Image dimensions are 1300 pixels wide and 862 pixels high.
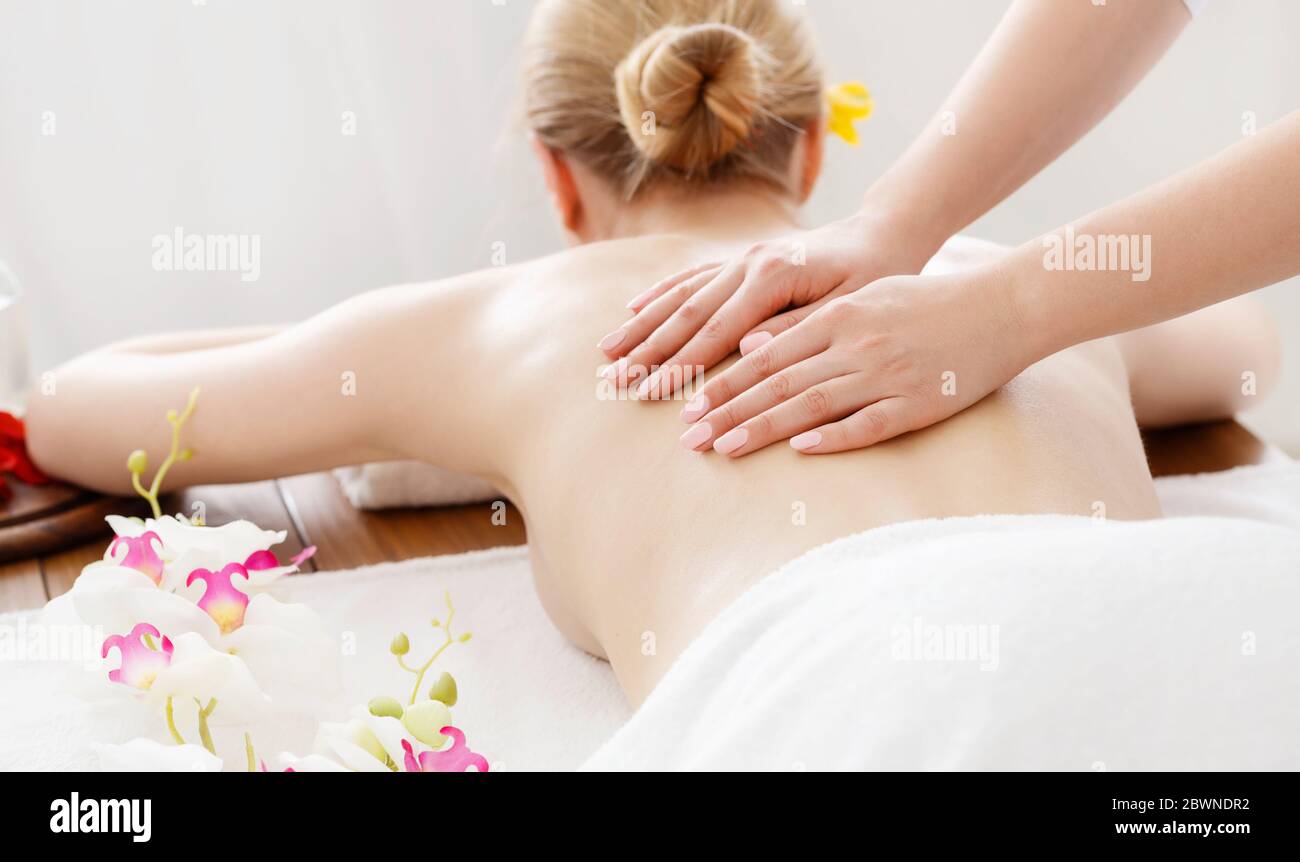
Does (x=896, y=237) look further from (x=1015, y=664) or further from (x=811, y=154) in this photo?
(x=1015, y=664)

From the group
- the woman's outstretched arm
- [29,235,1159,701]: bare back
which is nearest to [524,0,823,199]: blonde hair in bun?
[29,235,1159,701]: bare back

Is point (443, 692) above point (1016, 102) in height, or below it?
below

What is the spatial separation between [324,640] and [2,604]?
85cm

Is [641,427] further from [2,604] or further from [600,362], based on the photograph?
[2,604]

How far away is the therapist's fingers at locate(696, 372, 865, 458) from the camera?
109 centimetres

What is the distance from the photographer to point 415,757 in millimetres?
783

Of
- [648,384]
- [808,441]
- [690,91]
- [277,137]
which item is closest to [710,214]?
[690,91]

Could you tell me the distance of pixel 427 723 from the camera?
0.80 metres

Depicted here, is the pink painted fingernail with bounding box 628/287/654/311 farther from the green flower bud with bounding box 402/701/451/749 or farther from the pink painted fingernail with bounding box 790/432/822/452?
the green flower bud with bounding box 402/701/451/749

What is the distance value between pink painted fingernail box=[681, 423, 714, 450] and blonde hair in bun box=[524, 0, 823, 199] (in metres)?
0.42

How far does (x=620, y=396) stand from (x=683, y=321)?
9 centimetres

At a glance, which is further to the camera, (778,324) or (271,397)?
(271,397)

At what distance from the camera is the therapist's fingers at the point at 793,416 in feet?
3.59
